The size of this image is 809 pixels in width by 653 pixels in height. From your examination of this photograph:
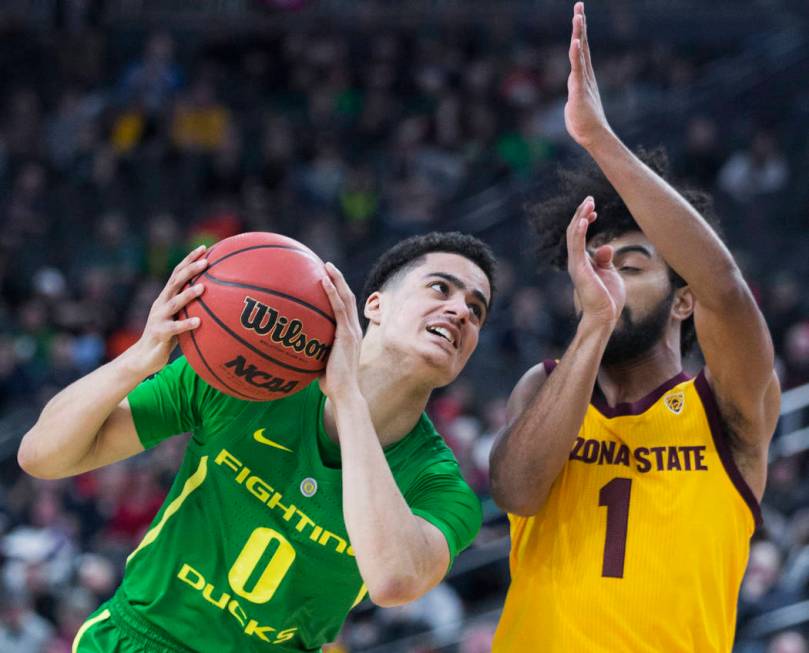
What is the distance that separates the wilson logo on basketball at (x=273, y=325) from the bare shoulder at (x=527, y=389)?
0.84 m

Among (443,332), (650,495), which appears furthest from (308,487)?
(650,495)

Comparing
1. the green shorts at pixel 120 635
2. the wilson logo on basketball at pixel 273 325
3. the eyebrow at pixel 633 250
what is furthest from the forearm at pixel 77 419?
the eyebrow at pixel 633 250

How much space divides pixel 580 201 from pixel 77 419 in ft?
6.18

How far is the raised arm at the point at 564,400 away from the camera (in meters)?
3.73

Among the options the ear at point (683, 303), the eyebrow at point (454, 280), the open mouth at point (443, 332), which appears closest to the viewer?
the open mouth at point (443, 332)

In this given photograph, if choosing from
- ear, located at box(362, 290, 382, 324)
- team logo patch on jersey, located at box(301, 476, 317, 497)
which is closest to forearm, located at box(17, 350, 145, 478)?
team logo patch on jersey, located at box(301, 476, 317, 497)

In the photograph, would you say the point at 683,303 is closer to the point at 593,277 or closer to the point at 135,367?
the point at 593,277

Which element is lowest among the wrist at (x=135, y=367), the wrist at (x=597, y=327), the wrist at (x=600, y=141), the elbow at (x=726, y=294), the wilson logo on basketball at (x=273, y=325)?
the wrist at (x=597, y=327)

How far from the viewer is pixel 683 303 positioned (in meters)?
4.15

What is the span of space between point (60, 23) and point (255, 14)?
7.81 feet

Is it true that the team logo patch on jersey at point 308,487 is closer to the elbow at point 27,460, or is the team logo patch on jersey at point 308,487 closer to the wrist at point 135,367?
the wrist at point 135,367

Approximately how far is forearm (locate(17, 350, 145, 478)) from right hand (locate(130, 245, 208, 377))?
0.04 m

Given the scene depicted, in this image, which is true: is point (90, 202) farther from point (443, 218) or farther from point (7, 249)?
point (443, 218)

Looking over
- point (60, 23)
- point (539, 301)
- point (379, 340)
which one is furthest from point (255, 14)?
point (379, 340)
